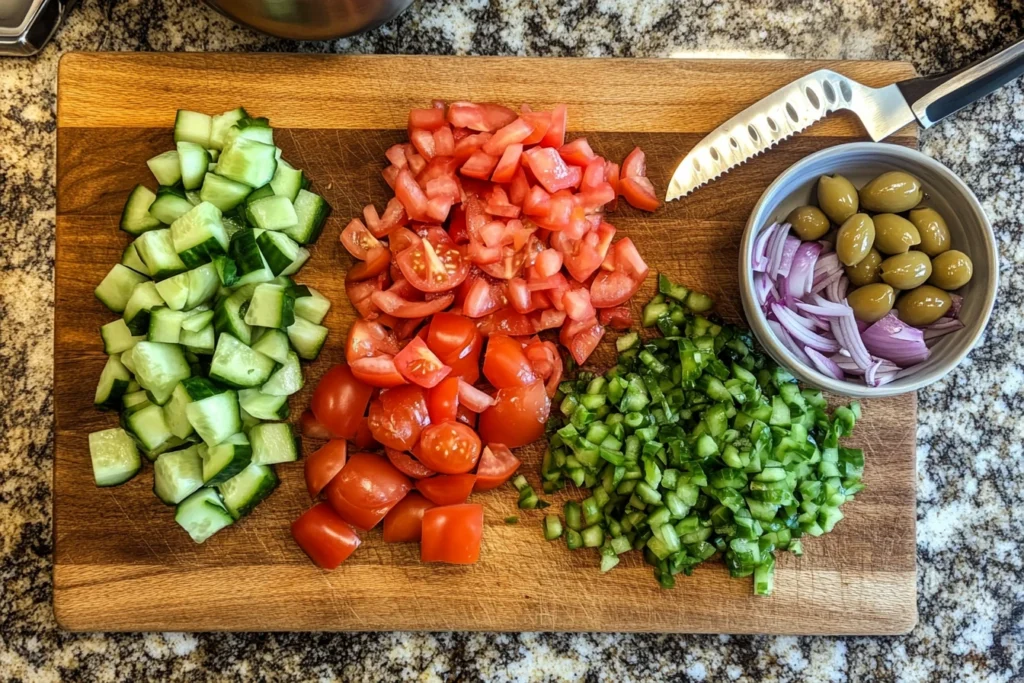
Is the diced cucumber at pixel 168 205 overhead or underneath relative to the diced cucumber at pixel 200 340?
overhead

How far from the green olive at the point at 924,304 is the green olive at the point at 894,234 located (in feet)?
0.36

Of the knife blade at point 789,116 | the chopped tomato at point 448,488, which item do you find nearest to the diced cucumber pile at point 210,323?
the chopped tomato at point 448,488

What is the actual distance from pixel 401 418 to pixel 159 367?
577mm

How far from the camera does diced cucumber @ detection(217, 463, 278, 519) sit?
1774 millimetres

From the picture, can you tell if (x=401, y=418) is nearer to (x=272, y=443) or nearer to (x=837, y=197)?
(x=272, y=443)

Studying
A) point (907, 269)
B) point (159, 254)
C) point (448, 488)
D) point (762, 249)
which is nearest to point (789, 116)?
point (762, 249)

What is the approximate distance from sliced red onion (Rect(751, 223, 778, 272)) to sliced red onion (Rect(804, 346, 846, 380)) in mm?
230

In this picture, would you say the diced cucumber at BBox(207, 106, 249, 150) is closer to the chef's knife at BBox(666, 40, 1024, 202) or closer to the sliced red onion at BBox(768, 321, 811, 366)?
the chef's knife at BBox(666, 40, 1024, 202)

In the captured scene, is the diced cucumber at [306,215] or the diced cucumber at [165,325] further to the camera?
the diced cucumber at [306,215]

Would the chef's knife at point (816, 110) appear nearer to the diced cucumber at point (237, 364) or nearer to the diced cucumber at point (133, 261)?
the diced cucumber at point (237, 364)

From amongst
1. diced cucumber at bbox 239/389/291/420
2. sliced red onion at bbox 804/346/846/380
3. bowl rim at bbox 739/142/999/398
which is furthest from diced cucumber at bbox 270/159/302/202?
sliced red onion at bbox 804/346/846/380

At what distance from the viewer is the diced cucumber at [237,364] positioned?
1.71m

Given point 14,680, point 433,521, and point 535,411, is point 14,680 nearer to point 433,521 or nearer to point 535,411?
point 433,521

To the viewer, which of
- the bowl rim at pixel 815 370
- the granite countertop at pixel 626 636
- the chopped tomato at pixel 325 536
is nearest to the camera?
the bowl rim at pixel 815 370
